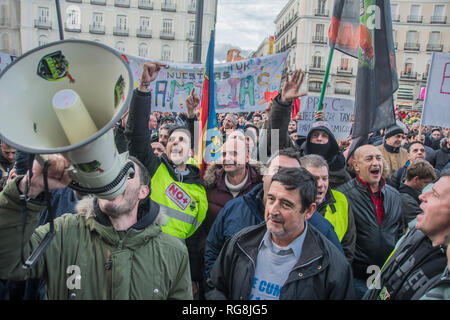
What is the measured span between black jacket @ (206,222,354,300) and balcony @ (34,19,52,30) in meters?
37.1

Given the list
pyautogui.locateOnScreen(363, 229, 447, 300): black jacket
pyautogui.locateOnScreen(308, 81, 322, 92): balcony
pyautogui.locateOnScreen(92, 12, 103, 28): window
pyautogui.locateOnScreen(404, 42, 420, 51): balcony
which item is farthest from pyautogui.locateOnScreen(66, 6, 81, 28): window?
pyautogui.locateOnScreen(363, 229, 447, 300): black jacket

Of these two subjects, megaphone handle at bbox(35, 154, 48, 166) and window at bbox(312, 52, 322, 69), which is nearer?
megaphone handle at bbox(35, 154, 48, 166)

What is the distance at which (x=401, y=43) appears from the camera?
38.3 metres

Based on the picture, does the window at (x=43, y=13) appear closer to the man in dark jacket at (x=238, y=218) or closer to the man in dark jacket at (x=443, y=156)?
the man in dark jacket at (x=443, y=156)

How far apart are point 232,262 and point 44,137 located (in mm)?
1101

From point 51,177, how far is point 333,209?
1878 mm

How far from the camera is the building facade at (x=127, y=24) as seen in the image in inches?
1293

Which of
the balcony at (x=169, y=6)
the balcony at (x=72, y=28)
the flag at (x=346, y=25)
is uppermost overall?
the balcony at (x=169, y=6)

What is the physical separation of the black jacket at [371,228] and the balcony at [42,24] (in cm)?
3684

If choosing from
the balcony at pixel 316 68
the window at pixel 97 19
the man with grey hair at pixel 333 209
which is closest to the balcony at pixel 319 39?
the balcony at pixel 316 68

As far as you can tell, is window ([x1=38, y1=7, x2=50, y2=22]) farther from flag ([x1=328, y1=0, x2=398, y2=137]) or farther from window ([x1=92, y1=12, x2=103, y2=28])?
flag ([x1=328, y1=0, x2=398, y2=137])

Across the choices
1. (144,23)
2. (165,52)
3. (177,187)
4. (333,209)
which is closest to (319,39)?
(165,52)

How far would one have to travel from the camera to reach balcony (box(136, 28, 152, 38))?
35.1 metres
